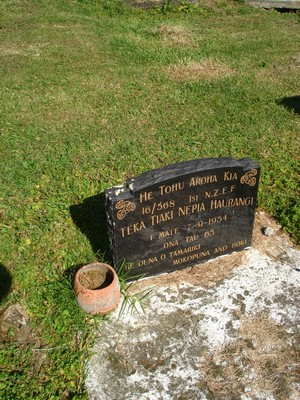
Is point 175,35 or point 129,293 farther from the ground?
point 175,35

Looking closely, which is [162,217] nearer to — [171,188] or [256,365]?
[171,188]

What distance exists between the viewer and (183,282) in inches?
171

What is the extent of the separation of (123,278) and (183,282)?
0.59 m

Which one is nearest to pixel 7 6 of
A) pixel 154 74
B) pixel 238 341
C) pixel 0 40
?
pixel 0 40

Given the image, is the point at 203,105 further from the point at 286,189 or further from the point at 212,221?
the point at 212,221

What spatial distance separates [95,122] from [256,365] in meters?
4.46

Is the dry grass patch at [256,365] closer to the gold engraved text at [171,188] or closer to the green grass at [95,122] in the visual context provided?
the green grass at [95,122]

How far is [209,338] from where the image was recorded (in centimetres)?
381

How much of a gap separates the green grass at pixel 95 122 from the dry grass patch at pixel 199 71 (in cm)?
7

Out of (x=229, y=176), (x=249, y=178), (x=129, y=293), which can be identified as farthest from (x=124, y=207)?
(x=249, y=178)

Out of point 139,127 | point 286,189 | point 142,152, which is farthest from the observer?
point 139,127

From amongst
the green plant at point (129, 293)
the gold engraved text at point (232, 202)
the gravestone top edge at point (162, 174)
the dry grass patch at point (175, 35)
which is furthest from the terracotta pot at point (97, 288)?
the dry grass patch at point (175, 35)

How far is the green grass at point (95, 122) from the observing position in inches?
159

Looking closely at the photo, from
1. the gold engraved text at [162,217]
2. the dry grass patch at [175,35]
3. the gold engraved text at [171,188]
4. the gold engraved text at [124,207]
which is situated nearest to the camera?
the gold engraved text at [124,207]
